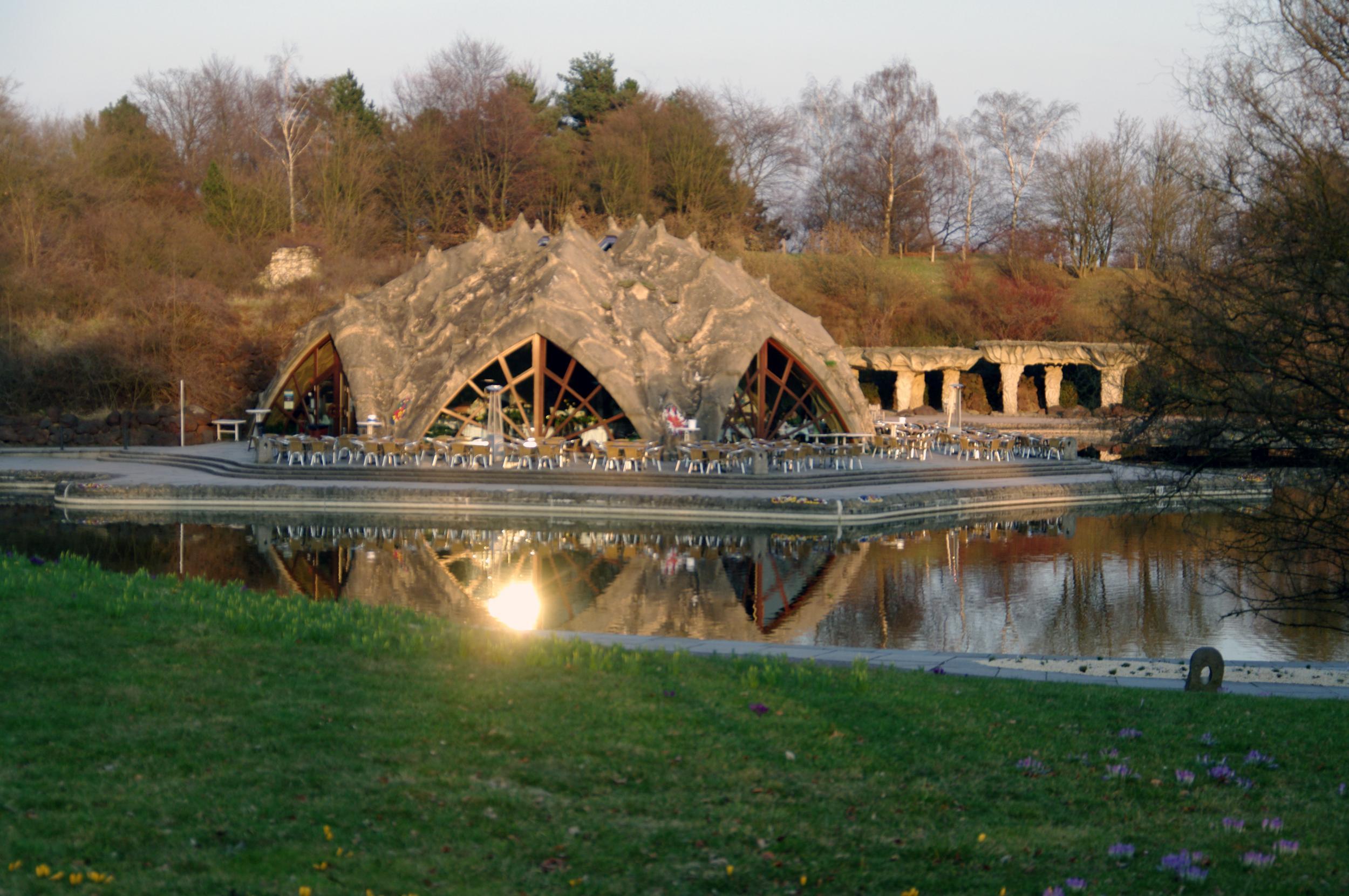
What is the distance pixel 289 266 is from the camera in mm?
44312

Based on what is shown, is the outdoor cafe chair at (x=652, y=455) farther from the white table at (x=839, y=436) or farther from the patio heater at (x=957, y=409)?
the patio heater at (x=957, y=409)

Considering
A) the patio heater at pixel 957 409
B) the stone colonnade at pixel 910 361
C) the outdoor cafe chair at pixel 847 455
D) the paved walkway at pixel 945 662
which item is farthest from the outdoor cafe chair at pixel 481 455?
the stone colonnade at pixel 910 361

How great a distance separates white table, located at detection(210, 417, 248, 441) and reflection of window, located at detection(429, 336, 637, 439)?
6834mm

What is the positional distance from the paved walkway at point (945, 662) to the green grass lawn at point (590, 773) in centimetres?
65

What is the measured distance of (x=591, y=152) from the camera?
52.8 m

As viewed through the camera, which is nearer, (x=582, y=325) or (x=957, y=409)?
(x=582, y=325)

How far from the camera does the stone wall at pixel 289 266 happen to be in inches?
1732

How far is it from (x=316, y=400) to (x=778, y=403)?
12519 millimetres

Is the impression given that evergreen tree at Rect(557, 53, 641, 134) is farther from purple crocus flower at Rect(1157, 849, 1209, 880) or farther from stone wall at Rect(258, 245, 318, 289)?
purple crocus flower at Rect(1157, 849, 1209, 880)

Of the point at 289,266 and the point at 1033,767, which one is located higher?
the point at 289,266

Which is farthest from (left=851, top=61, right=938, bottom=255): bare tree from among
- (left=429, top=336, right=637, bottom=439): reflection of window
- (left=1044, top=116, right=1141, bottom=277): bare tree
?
(left=429, top=336, right=637, bottom=439): reflection of window

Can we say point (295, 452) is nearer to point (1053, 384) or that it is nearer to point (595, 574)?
point (595, 574)

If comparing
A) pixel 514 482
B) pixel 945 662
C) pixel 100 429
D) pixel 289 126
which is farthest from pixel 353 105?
pixel 945 662

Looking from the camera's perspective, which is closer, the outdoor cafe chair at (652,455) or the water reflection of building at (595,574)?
the water reflection of building at (595,574)
